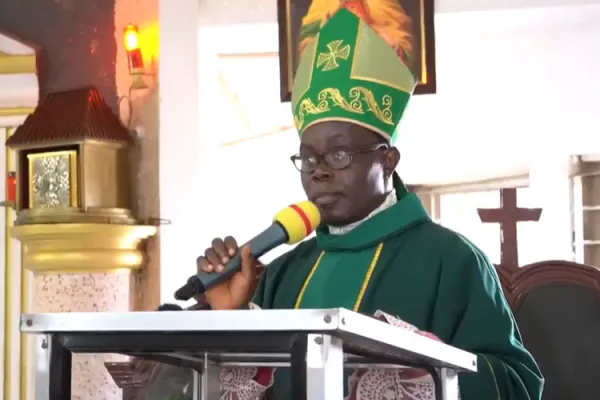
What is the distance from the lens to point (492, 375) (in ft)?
4.47

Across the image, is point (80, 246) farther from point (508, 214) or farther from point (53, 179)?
point (508, 214)

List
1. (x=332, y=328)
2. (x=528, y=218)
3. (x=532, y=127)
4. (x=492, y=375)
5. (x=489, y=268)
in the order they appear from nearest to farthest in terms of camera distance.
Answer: (x=332, y=328) → (x=492, y=375) → (x=489, y=268) → (x=528, y=218) → (x=532, y=127)

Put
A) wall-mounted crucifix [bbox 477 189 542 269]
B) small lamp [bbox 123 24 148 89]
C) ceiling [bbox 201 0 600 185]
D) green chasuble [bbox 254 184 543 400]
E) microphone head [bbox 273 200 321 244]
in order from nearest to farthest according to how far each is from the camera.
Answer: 1. microphone head [bbox 273 200 321 244]
2. green chasuble [bbox 254 184 543 400]
3. wall-mounted crucifix [bbox 477 189 542 269]
4. small lamp [bbox 123 24 148 89]
5. ceiling [bbox 201 0 600 185]

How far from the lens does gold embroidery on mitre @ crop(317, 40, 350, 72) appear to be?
1.61 metres

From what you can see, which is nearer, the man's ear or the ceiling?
the man's ear

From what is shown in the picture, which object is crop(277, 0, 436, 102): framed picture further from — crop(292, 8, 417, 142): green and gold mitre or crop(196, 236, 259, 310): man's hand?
crop(196, 236, 259, 310): man's hand

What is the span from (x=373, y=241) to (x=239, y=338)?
0.80 m

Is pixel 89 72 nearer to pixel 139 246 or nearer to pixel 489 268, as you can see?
pixel 139 246

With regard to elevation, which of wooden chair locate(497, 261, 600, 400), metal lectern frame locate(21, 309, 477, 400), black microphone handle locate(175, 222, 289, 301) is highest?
black microphone handle locate(175, 222, 289, 301)

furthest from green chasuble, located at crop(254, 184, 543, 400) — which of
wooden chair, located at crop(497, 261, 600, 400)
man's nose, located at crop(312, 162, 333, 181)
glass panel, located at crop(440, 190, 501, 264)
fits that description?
glass panel, located at crop(440, 190, 501, 264)

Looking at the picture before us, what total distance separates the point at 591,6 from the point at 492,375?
2.28 meters

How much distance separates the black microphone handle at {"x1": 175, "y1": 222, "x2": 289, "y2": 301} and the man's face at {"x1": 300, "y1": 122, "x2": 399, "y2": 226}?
30 cm

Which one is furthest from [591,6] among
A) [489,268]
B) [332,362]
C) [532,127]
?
[332,362]

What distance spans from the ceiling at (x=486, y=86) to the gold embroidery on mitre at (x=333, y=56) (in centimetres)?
176
